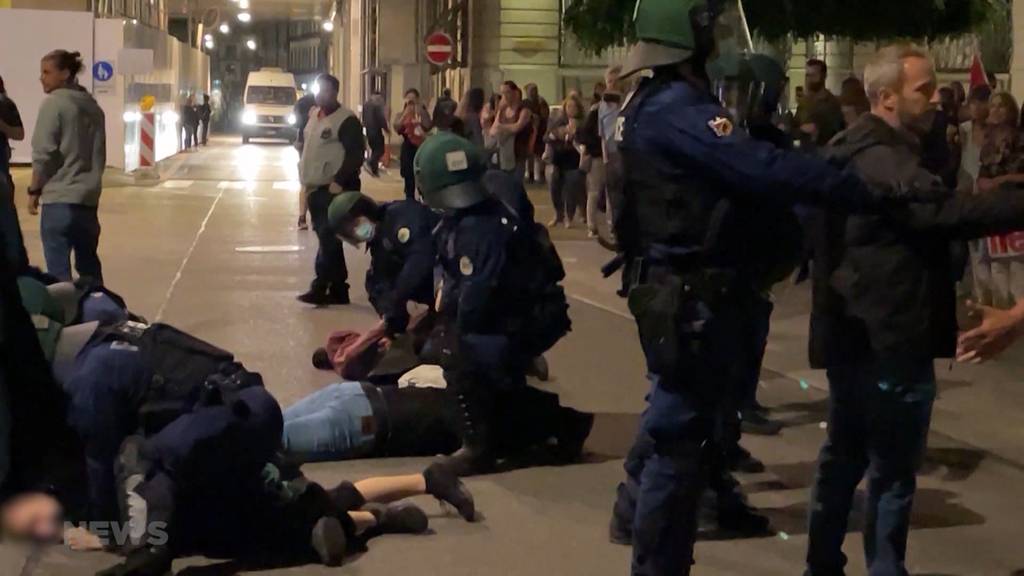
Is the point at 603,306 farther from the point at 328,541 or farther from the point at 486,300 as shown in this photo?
the point at 328,541

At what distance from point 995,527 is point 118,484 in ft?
11.8

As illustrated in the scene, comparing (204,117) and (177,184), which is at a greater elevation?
(204,117)

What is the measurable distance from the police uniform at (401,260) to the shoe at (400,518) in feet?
6.19

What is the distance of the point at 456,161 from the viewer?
22.4 ft

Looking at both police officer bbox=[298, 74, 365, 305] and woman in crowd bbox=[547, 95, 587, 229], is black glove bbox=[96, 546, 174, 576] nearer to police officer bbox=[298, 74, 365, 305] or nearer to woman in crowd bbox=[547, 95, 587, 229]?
police officer bbox=[298, 74, 365, 305]

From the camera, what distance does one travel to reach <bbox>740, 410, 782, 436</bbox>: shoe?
A: 7977 mm

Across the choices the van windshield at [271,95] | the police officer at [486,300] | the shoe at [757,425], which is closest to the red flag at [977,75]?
the shoe at [757,425]

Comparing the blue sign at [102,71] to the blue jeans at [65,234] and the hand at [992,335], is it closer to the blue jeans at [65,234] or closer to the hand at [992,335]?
the blue jeans at [65,234]

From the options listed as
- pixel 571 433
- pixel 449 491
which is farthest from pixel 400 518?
pixel 571 433

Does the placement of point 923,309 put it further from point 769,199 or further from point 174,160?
point 174,160

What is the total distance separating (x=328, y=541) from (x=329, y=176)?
7.34m

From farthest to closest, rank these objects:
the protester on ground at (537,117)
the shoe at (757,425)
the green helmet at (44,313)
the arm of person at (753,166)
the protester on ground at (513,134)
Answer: the protester on ground at (537,117), the protester on ground at (513,134), the shoe at (757,425), the green helmet at (44,313), the arm of person at (753,166)

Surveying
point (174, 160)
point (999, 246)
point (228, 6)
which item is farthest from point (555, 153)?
point (228, 6)

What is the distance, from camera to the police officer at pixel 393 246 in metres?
7.73
